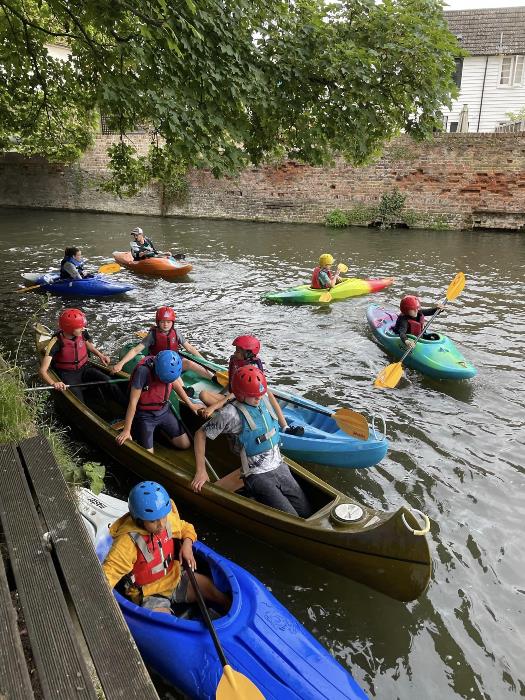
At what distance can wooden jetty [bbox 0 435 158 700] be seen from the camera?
2.39m

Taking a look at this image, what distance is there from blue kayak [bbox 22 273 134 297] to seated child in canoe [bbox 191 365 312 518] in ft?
25.9

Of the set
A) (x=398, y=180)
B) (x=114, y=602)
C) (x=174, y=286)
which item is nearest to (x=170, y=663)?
(x=114, y=602)

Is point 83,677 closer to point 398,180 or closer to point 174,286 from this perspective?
point 174,286

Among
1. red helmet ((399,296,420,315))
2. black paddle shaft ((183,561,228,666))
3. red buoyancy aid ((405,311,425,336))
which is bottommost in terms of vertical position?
black paddle shaft ((183,561,228,666))

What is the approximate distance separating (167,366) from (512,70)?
25.8 metres

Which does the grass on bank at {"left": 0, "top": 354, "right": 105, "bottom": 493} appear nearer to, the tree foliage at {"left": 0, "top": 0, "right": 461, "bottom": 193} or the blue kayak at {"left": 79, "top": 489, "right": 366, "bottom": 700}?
the blue kayak at {"left": 79, "top": 489, "right": 366, "bottom": 700}

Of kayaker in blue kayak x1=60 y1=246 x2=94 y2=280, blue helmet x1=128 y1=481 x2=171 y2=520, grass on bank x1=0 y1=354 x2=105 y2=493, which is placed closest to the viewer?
blue helmet x1=128 y1=481 x2=171 y2=520

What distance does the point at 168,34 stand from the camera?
5320mm

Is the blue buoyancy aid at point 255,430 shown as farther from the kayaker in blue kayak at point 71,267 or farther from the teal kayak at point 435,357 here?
the kayaker in blue kayak at point 71,267

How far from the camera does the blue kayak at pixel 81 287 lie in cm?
1171

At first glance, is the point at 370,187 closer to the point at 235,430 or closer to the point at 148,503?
the point at 235,430

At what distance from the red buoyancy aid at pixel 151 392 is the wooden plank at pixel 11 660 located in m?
2.90

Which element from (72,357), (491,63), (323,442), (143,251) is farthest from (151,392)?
(491,63)

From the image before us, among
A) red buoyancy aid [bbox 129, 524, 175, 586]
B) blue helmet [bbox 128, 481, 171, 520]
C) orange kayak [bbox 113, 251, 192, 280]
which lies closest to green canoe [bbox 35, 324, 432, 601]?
red buoyancy aid [bbox 129, 524, 175, 586]
